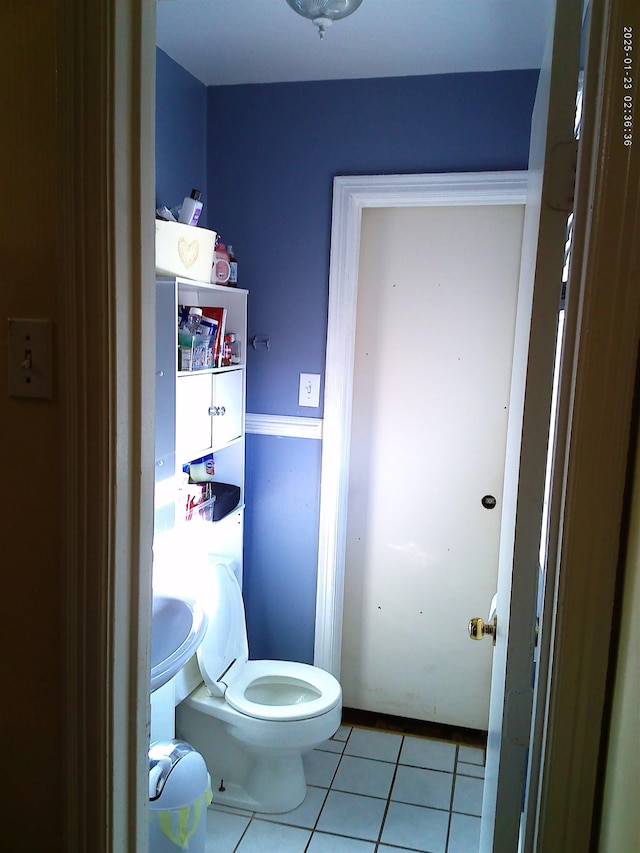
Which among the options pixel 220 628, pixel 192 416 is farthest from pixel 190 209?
pixel 220 628

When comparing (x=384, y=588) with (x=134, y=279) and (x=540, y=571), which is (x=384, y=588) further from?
(x=134, y=279)

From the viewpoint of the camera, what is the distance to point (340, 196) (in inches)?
90.0

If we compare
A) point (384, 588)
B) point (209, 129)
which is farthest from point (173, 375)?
point (384, 588)

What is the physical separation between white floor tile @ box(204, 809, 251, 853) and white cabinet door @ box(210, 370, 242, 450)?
3.92 ft

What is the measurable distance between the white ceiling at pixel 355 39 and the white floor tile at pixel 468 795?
2428mm

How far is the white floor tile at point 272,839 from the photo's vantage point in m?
1.93

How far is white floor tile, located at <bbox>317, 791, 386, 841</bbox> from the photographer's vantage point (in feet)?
6.62

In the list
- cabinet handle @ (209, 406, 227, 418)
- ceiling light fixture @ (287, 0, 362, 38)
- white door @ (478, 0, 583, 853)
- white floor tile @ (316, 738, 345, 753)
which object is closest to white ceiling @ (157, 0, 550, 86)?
ceiling light fixture @ (287, 0, 362, 38)

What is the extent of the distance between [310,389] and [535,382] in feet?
5.23

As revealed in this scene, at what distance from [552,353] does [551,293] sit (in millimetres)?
79

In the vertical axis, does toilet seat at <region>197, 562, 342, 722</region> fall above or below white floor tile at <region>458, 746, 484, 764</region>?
above

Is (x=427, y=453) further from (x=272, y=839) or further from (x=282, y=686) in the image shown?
(x=272, y=839)

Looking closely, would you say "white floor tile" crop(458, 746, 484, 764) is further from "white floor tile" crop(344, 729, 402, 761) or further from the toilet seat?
the toilet seat

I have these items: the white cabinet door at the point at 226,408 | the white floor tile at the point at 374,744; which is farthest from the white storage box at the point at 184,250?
the white floor tile at the point at 374,744
